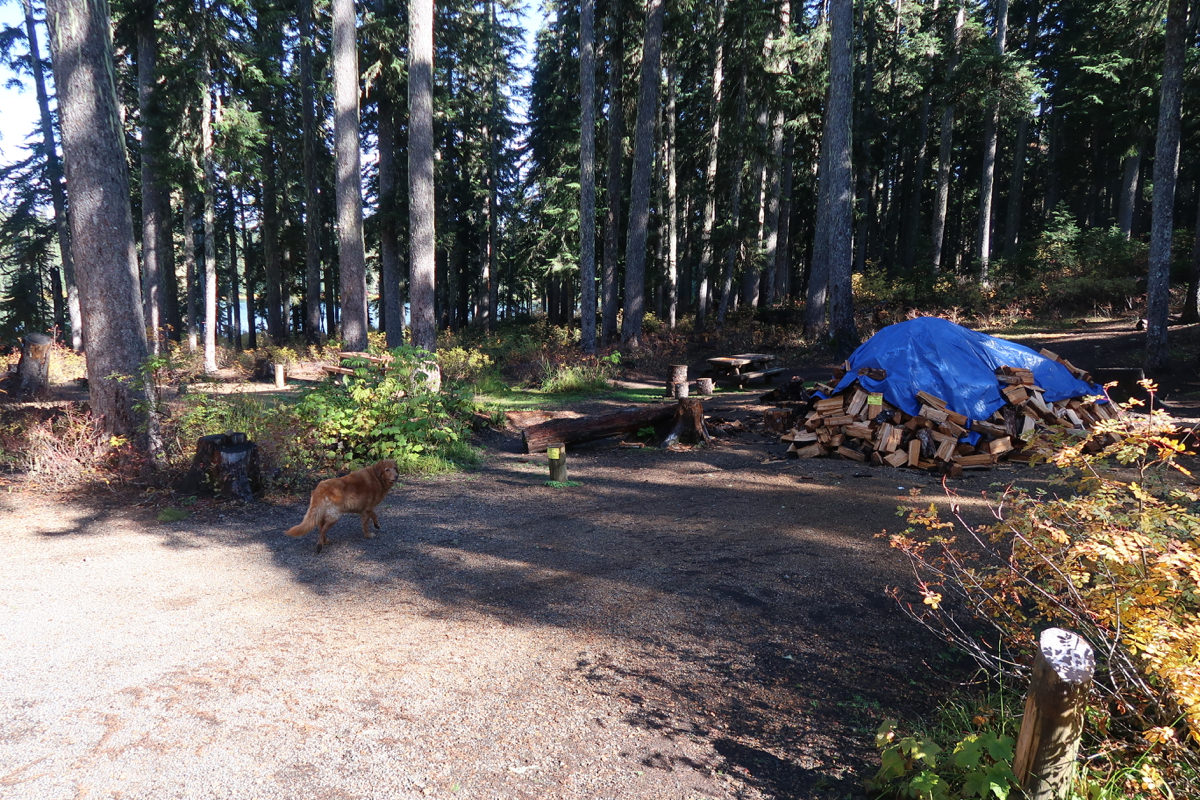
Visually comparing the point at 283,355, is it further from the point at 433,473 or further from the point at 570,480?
the point at 570,480

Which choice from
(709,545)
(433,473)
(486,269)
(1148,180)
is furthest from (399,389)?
(1148,180)

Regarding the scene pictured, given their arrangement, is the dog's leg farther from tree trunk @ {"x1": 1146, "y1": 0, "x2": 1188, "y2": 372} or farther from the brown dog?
tree trunk @ {"x1": 1146, "y1": 0, "x2": 1188, "y2": 372}

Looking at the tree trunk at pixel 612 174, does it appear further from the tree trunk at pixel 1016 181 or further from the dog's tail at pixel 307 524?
the tree trunk at pixel 1016 181

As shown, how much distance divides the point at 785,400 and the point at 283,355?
16.6 meters

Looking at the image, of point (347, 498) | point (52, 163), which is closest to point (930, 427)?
point (347, 498)

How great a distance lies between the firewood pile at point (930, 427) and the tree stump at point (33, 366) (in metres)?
16.2

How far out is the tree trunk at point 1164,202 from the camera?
12227mm

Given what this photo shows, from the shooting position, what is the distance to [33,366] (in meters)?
13.4

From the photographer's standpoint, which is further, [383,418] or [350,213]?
[350,213]

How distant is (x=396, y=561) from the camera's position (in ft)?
17.4

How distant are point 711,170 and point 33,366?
72.9 ft

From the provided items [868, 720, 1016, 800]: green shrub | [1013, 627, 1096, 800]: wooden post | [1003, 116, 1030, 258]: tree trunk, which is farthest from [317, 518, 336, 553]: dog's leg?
[1003, 116, 1030, 258]: tree trunk

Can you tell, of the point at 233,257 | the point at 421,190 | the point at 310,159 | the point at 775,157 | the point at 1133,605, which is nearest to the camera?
the point at 1133,605

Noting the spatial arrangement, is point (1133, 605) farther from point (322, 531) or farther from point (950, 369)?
point (950, 369)
